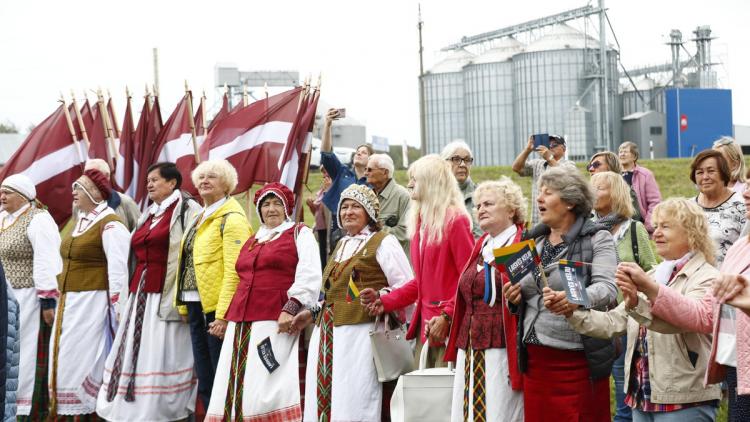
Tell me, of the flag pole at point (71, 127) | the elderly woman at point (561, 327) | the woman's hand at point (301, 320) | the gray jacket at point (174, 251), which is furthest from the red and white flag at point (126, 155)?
the elderly woman at point (561, 327)

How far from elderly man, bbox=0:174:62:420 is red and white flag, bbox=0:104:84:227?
1764 millimetres

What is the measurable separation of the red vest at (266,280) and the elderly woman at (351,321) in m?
0.45

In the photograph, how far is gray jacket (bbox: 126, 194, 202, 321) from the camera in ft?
25.7

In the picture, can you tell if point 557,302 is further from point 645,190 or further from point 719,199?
point 645,190

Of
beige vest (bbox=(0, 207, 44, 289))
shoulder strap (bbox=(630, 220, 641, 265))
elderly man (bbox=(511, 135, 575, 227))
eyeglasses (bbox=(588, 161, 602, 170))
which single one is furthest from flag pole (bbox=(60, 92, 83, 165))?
shoulder strap (bbox=(630, 220, 641, 265))

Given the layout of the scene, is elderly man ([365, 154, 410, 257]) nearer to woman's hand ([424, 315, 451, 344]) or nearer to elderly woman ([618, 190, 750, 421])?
woman's hand ([424, 315, 451, 344])

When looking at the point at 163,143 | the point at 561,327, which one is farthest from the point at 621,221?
the point at 163,143

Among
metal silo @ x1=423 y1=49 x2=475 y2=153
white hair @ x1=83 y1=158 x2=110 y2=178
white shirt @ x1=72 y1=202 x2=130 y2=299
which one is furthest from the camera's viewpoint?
metal silo @ x1=423 y1=49 x2=475 y2=153

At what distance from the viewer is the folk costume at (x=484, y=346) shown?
523cm

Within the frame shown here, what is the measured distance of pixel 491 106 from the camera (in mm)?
42281

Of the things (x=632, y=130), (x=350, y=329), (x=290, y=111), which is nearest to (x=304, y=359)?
(x=350, y=329)

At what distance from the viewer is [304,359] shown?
7793mm

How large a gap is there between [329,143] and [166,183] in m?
1.54

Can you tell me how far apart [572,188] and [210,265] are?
3.50 meters
